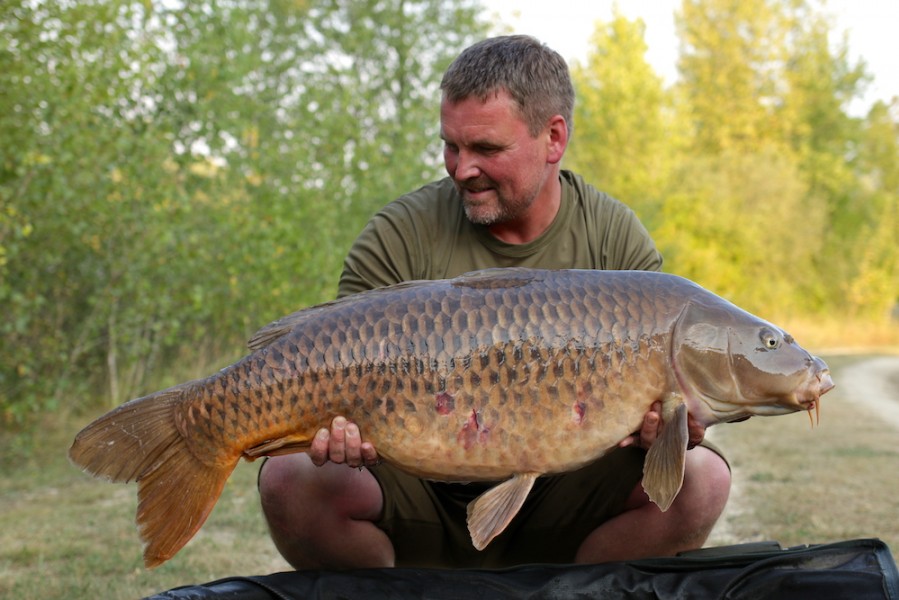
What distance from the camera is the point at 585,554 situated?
2.29 meters

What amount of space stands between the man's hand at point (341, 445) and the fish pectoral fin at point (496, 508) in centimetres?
23

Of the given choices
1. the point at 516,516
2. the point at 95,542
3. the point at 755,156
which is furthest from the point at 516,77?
the point at 755,156

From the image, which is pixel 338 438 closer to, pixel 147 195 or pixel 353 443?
pixel 353 443

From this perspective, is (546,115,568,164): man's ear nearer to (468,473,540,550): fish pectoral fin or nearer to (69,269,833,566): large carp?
(69,269,833,566): large carp

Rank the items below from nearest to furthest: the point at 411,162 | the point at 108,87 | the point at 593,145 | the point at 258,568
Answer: the point at 258,568 → the point at 108,87 → the point at 411,162 → the point at 593,145

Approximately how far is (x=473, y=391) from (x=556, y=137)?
0.82 meters

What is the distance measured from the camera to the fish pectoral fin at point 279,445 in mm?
1867

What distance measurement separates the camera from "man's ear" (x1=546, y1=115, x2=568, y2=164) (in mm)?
2363

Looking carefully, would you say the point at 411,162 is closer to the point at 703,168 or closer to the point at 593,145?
the point at 593,145

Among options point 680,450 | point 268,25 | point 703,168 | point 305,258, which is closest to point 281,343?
point 680,450

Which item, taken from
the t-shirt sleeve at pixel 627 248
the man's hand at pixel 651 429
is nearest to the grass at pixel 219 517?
the t-shirt sleeve at pixel 627 248

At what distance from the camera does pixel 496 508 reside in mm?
1812

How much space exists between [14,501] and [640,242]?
112 inches

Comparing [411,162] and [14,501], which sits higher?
[411,162]
